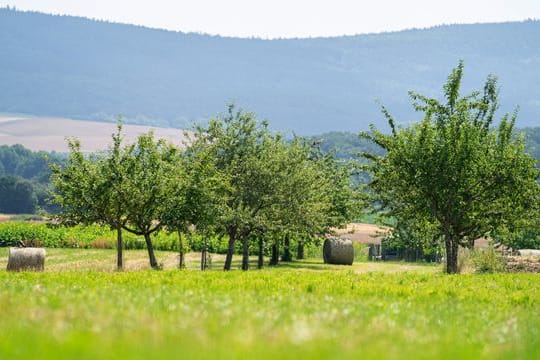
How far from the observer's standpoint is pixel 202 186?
3856 cm

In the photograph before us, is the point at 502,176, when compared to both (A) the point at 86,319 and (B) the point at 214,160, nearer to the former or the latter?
(B) the point at 214,160

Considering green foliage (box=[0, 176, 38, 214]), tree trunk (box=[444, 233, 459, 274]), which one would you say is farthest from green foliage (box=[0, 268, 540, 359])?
green foliage (box=[0, 176, 38, 214])

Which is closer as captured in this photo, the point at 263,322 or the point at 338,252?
the point at 263,322

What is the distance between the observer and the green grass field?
Result: 6.93m

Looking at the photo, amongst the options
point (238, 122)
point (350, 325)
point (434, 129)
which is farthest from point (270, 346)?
point (238, 122)

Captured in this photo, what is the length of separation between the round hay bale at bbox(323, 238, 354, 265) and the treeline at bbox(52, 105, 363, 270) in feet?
13.0

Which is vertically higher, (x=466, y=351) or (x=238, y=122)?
(x=238, y=122)

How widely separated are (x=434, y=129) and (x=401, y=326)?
85.5 feet

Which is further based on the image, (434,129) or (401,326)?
(434,129)

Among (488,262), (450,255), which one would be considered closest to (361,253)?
(488,262)

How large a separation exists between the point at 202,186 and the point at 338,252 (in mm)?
22759

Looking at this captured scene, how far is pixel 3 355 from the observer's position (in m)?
6.71

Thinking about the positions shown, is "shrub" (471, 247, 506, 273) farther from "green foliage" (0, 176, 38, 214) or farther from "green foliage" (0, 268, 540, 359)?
"green foliage" (0, 176, 38, 214)

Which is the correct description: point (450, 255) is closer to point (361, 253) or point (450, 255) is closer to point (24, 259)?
point (24, 259)
